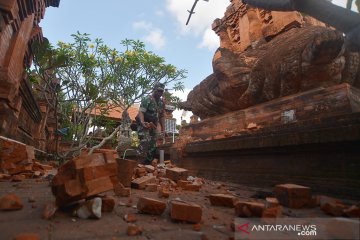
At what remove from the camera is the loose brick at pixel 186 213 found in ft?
4.48

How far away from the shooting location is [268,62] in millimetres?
3520

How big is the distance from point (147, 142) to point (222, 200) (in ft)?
12.2

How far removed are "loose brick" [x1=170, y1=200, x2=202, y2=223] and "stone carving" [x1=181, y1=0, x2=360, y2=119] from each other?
239 centimetres

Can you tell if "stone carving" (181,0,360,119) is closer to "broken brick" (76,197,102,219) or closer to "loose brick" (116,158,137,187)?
"loose brick" (116,158,137,187)

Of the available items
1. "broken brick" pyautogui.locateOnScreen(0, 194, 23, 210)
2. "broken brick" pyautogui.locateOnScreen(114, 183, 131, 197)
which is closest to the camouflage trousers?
"broken brick" pyautogui.locateOnScreen(114, 183, 131, 197)

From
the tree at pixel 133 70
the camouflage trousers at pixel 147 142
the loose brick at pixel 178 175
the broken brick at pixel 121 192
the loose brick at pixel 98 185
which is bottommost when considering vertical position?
the broken brick at pixel 121 192

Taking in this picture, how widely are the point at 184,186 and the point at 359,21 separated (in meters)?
2.35

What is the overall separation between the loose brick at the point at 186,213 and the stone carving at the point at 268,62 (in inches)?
94.2

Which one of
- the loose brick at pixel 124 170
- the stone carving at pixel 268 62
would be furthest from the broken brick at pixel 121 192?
the stone carving at pixel 268 62

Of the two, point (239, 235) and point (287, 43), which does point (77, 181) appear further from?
point (287, 43)

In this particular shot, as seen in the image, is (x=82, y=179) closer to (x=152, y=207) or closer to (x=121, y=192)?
(x=152, y=207)

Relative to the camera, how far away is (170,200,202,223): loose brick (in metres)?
1.37

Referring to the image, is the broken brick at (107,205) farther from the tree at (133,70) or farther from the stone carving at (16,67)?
the tree at (133,70)

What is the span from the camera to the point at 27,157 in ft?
10.7
